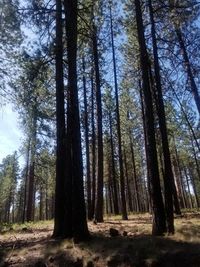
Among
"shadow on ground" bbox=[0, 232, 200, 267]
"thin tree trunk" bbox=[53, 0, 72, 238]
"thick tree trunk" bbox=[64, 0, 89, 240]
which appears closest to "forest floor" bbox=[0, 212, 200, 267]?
"shadow on ground" bbox=[0, 232, 200, 267]

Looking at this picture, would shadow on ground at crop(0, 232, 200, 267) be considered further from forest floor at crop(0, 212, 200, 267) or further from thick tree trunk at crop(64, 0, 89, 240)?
thick tree trunk at crop(64, 0, 89, 240)

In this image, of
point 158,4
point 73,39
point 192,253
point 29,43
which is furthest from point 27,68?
point 192,253

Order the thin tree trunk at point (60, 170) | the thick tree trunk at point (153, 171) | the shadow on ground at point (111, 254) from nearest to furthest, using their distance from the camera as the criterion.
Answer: the shadow on ground at point (111, 254), the thick tree trunk at point (153, 171), the thin tree trunk at point (60, 170)

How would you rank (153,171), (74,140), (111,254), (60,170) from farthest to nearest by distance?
(60,170), (74,140), (153,171), (111,254)

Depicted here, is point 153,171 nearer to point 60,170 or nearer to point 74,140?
point 74,140

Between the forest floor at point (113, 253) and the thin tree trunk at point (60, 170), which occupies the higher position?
the thin tree trunk at point (60, 170)

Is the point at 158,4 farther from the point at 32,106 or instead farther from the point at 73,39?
the point at 32,106

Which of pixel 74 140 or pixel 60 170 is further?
pixel 60 170

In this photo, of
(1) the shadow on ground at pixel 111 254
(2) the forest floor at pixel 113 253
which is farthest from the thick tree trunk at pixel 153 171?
(1) the shadow on ground at pixel 111 254

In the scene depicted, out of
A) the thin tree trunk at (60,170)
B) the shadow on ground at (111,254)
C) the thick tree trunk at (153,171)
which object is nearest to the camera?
the shadow on ground at (111,254)

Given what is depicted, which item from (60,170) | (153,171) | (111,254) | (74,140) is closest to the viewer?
(111,254)

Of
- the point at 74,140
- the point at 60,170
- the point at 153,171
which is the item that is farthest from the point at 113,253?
the point at 60,170

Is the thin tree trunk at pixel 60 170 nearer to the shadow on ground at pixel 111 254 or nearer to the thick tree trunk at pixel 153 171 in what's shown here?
the shadow on ground at pixel 111 254

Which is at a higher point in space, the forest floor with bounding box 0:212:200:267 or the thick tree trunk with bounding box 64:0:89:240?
the thick tree trunk with bounding box 64:0:89:240
